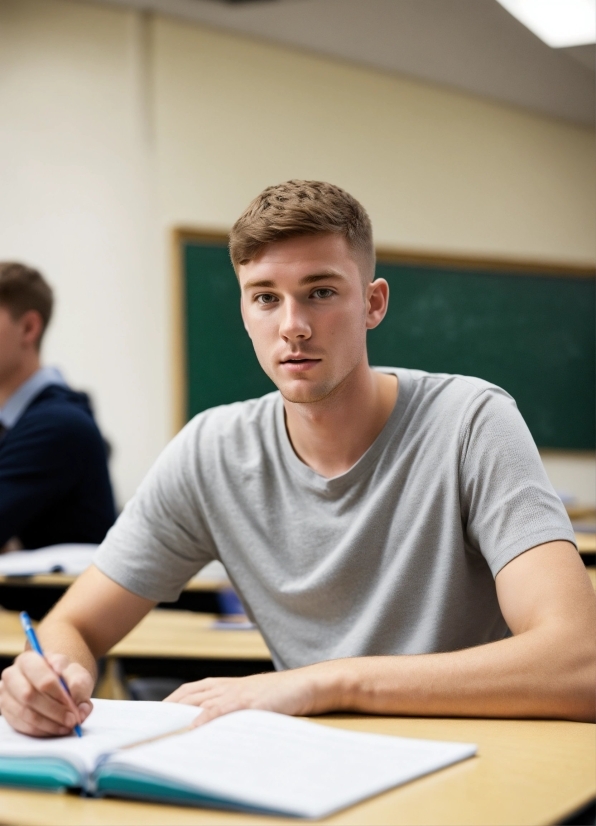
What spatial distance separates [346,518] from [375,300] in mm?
356

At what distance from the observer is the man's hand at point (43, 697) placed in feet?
3.32

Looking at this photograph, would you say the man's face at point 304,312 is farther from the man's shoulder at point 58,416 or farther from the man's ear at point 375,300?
the man's shoulder at point 58,416

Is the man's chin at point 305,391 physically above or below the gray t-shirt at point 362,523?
above

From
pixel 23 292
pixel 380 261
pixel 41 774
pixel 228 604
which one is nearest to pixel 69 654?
pixel 41 774

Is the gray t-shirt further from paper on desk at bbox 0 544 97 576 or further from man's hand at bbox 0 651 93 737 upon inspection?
paper on desk at bbox 0 544 97 576

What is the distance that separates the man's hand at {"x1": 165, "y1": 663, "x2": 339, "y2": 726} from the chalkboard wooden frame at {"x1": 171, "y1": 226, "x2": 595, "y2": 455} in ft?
10.8

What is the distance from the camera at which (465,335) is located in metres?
4.95

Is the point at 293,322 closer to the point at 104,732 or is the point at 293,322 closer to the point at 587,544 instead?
the point at 104,732

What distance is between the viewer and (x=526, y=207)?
5145 mm

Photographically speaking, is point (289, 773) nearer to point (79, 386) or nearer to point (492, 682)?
point (492, 682)

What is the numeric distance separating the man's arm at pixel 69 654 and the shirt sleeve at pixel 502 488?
1.79 ft

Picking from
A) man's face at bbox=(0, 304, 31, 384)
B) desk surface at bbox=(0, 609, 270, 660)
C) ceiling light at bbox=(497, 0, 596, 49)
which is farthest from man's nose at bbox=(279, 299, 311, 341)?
ceiling light at bbox=(497, 0, 596, 49)

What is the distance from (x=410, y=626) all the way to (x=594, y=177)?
4531 mm

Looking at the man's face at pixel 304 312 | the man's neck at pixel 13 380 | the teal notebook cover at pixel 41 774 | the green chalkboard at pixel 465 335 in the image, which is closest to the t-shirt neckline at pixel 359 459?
the man's face at pixel 304 312
